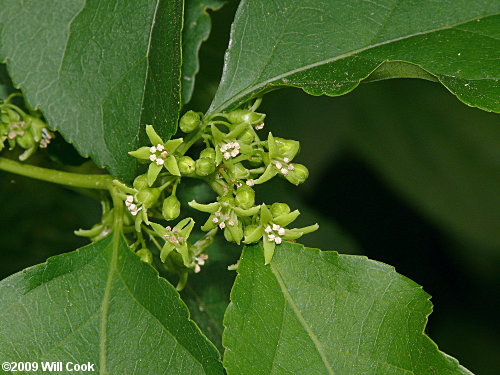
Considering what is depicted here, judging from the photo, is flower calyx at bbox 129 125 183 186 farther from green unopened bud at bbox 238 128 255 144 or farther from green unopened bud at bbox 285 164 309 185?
green unopened bud at bbox 285 164 309 185

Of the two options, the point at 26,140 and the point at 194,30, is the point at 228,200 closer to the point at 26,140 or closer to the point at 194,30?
the point at 26,140

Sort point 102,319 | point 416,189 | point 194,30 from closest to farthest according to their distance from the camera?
point 102,319, point 194,30, point 416,189

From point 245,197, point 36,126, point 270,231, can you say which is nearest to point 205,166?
point 245,197

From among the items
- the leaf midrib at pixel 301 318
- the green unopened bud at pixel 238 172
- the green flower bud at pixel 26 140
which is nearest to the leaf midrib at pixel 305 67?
the green unopened bud at pixel 238 172

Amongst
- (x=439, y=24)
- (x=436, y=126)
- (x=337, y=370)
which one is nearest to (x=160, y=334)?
(x=337, y=370)

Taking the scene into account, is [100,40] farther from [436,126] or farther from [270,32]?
[436,126]

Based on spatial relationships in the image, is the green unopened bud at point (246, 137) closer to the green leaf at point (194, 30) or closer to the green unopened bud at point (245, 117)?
the green unopened bud at point (245, 117)

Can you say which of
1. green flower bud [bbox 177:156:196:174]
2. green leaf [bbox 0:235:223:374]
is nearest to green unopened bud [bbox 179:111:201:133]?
green flower bud [bbox 177:156:196:174]
